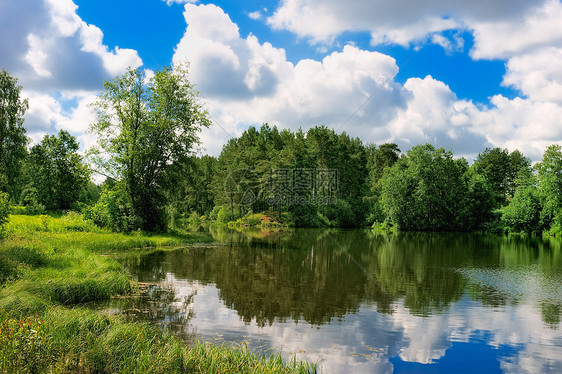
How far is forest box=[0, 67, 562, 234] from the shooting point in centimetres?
3134

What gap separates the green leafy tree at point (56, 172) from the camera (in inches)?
1781

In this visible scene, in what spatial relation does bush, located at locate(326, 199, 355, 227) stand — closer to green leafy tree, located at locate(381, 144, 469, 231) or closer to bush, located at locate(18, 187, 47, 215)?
green leafy tree, located at locate(381, 144, 469, 231)

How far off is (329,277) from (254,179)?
50008 millimetres

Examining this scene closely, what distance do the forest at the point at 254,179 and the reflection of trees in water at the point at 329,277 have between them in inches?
364

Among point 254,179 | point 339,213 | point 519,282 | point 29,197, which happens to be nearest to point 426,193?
point 339,213

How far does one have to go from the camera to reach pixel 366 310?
1267 cm

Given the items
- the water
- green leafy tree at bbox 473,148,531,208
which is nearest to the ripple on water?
the water

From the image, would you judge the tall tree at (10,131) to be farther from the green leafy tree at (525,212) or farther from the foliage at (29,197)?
the green leafy tree at (525,212)

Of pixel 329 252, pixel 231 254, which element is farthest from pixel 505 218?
pixel 231 254

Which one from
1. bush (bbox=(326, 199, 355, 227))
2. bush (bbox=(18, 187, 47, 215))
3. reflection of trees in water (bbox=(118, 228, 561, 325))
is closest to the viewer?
reflection of trees in water (bbox=(118, 228, 561, 325))

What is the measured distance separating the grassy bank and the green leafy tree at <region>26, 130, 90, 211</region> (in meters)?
35.4

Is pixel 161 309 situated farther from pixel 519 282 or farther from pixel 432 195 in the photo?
pixel 432 195

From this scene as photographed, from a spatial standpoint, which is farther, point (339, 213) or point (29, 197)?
point (339, 213)

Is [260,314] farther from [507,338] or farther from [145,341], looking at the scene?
[507,338]
